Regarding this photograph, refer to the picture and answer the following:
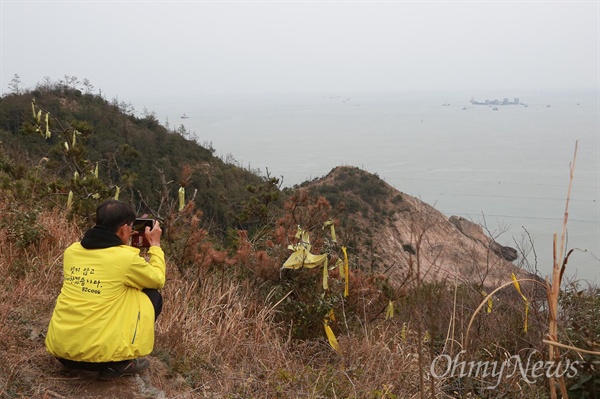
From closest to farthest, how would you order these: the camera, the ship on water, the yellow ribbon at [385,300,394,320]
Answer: the camera → the yellow ribbon at [385,300,394,320] → the ship on water

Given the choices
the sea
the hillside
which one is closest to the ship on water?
the sea

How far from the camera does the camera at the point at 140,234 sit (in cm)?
328

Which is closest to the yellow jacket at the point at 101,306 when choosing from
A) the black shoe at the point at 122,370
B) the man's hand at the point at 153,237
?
the black shoe at the point at 122,370

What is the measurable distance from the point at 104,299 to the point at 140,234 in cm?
48

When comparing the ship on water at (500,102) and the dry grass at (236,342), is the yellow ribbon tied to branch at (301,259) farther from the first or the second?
the ship on water at (500,102)

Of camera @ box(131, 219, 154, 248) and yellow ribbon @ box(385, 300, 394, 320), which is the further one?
yellow ribbon @ box(385, 300, 394, 320)

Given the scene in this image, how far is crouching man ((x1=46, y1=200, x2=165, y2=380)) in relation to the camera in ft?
9.54

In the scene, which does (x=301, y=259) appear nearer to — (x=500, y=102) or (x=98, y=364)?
(x=98, y=364)

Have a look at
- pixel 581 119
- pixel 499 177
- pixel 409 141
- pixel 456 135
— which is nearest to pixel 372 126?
pixel 456 135

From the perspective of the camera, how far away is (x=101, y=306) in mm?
2904

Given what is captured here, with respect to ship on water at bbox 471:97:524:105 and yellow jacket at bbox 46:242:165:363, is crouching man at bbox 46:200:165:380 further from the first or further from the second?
ship on water at bbox 471:97:524:105

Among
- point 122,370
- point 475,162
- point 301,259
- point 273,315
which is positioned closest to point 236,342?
point 273,315

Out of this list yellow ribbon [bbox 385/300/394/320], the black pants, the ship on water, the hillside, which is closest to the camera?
the black pants

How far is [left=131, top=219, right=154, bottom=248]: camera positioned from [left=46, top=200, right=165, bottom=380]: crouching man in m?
0.24
